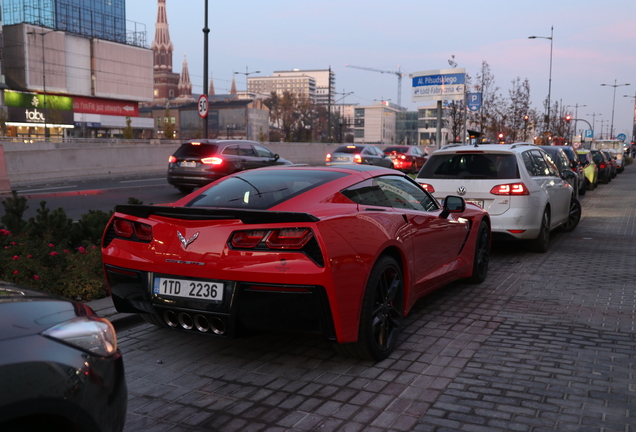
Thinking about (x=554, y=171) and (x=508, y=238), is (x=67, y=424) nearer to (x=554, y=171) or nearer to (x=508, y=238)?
(x=508, y=238)

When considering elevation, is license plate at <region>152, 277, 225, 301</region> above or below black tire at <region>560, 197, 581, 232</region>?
above

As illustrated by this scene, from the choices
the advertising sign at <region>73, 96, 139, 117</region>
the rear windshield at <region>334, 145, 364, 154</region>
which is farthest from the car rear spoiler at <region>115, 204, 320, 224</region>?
the advertising sign at <region>73, 96, 139, 117</region>

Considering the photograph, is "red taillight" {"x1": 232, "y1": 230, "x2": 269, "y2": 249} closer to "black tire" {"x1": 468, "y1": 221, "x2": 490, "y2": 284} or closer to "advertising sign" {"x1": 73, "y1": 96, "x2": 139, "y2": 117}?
"black tire" {"x1": 468, "y1": 221, "x2": 490, "y2": 284}

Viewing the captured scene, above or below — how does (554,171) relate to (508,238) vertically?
above

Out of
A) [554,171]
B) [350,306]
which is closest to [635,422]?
[350,306]

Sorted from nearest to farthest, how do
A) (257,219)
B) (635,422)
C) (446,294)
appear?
(635,422)
(257,219)
(446,294)

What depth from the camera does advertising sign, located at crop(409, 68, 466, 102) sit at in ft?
73.6

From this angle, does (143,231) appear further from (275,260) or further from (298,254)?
(298,254)

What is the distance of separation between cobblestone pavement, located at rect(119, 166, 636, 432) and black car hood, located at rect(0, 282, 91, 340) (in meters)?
1.31

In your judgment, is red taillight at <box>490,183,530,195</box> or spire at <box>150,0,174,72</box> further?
spire at <box>150,0,174,72</box>

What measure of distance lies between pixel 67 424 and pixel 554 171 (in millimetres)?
10215

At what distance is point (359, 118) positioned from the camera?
Answer: 17488 centimetres

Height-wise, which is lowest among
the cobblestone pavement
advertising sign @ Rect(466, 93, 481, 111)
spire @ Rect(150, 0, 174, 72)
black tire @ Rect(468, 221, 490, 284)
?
the cobblestone pavement

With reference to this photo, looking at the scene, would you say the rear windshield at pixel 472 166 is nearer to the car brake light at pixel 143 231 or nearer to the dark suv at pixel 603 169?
the car brake light at pixel 143 231
